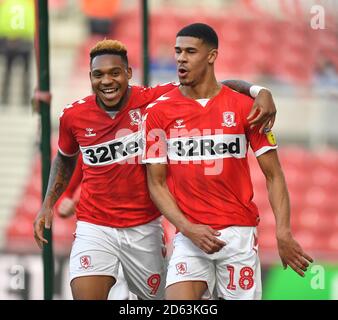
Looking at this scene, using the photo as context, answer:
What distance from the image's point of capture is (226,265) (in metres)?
6.67

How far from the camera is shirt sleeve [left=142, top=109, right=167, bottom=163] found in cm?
667

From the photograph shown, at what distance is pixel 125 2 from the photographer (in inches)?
906

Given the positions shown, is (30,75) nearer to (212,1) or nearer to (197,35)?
(212,1)

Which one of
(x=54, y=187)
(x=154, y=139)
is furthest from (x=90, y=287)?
(x=154, y=139)

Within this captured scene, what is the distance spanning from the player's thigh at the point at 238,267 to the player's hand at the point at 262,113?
620 millimetres

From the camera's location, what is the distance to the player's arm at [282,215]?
6355 mm

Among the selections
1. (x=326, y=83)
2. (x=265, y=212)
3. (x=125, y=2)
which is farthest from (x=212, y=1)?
(x=265, y=212)

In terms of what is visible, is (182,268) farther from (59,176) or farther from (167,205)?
(59,176)

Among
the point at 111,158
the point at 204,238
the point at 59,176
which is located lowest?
the point at 204,238

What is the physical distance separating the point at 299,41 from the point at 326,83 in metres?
1.80

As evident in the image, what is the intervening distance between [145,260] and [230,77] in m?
13.6

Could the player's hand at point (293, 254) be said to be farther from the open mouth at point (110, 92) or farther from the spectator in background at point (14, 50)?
the spectator in background at point (14, 50)

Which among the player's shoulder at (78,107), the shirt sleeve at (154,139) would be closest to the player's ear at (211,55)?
the shirt sleeve at (154,139)

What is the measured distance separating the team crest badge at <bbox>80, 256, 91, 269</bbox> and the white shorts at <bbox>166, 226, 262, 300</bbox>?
2.13 ft
